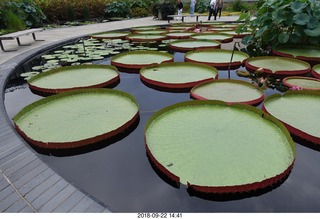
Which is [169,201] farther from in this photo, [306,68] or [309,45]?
[309,45]

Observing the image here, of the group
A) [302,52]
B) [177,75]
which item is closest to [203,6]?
[302,52]

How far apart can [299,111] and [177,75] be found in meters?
1.57

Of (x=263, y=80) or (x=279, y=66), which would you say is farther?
(x=279, y=66)

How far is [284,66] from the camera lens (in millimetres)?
3566

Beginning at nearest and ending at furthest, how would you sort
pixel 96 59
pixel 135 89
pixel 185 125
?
1. pixel 185 125
2. pixel 135 89
3. pixel 96 59

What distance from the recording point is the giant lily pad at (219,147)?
1.45m

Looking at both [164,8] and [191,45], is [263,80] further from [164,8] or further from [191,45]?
[164,8]

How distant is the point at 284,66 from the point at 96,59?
3.16m

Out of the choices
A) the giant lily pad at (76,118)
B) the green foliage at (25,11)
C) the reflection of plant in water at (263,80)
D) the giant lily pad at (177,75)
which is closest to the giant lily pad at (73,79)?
the giant lily pad at (76,118)

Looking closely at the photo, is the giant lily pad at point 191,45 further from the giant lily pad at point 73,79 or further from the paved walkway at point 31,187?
the paved walkway at point 31,187

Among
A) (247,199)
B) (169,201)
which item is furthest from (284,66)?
(169,201)

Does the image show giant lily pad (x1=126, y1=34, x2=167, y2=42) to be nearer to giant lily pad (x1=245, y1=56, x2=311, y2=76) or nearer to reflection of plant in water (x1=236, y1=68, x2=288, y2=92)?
giant lily pad (x1=245, y1=56, x2=311, y2=76)

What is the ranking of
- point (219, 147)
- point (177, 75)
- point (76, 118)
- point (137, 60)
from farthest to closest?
point (137, 60), point (177, 75), point (76, 118), point (219, 147)

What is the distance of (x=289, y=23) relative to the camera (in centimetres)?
423
